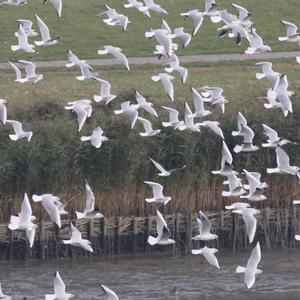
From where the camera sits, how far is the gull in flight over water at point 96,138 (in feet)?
92.3

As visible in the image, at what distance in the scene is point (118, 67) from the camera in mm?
38812

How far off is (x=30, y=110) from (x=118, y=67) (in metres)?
8.10

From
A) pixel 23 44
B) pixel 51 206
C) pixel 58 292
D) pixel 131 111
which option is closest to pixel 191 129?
pixel 131 111

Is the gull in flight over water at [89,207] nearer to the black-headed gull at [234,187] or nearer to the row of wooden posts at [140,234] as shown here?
the row of wooden posts at [140,234]

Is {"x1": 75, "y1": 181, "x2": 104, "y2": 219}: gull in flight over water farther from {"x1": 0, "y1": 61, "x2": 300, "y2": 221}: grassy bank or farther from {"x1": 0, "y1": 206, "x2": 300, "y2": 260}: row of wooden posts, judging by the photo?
{"x1": 0, "y1": 61, "x2": 300, "y2": 221}: grassy bank

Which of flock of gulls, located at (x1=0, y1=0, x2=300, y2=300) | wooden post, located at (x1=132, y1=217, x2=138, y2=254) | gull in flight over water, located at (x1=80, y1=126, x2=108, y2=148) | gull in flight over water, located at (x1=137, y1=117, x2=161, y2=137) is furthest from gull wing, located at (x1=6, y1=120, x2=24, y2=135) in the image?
wooden post, located at (x1=132, y1=217, x2=138, y2=254)

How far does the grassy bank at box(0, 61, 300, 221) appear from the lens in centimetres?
2916

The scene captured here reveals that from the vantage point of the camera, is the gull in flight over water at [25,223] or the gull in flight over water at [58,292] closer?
the gull in flight over water at [58,292]

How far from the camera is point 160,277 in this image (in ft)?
93.8

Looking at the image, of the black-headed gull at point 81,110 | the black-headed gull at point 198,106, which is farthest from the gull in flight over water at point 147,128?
the black-headed gull at point 81,110

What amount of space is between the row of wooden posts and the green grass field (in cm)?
1052

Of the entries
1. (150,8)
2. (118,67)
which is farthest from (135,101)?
(118,67)

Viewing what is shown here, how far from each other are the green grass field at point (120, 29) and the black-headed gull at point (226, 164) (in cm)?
1179

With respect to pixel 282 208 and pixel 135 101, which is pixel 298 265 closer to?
pixel 282 208
